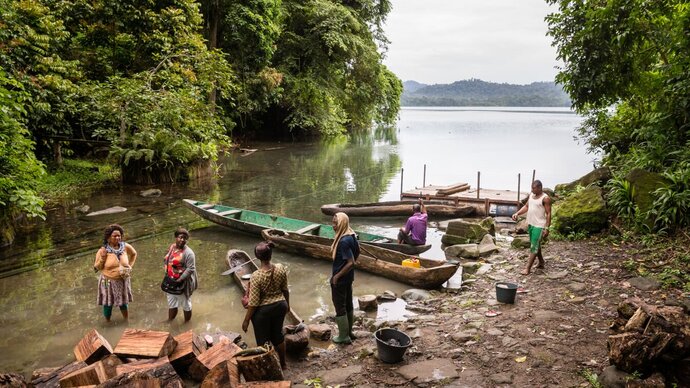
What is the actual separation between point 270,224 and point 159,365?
8.50 meters

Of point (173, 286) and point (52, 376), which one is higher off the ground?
point (173, 286)

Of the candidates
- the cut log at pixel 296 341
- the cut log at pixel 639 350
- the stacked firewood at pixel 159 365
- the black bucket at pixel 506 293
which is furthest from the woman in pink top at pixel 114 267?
the cut log at pixel 639 350

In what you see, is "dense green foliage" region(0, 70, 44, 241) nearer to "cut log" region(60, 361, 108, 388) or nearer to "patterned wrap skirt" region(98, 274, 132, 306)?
"patterned wrap skirt" region(98, 274, 132, 306)

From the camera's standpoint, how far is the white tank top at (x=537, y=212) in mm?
7854

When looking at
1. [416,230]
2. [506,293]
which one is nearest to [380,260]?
[416,230]

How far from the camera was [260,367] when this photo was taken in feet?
15.3

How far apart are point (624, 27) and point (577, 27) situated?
1468mm

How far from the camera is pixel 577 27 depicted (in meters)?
11.1

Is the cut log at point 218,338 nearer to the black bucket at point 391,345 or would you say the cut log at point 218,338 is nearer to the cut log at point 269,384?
the cut log at point 269,384

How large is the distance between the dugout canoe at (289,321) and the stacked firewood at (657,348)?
3.51 m

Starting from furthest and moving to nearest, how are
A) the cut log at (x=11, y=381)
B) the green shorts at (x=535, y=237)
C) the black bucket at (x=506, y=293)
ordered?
the green shorts at (x=535, y=237), the black bucket at (x=506, y=293), the cut log at (x=11, y=381)

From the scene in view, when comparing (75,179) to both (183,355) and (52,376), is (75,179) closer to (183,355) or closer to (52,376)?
(52,376)

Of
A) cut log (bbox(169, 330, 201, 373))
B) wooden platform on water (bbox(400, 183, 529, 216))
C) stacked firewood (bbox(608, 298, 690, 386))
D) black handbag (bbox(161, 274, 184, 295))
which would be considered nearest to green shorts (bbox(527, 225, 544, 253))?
stacked firewood (bbox(608, 298, 690, 386))

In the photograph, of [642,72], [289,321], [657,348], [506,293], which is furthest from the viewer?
[642,72]
